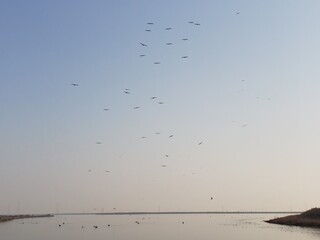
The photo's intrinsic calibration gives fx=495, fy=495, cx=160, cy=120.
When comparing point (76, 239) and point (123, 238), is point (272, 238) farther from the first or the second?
point (76, 239)

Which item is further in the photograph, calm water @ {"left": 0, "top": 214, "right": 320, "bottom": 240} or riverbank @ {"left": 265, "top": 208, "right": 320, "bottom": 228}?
riverbank @ {"left": 265, "top": 208, "right": 320, "bottom": 228}

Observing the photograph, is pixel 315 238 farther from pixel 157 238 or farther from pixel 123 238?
pixel 123 238

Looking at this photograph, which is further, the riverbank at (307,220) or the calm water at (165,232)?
the riverbank at (307,220)

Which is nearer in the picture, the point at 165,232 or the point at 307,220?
the point at 165,232

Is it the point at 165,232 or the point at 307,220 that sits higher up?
the point at 307,220

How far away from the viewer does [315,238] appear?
55.1m

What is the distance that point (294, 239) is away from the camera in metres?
54.5

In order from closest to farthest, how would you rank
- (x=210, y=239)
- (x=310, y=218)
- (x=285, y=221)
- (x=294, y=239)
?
(x=294, y=239), (x=210, y=239), (x=310, y=218), (x=285, y=221)

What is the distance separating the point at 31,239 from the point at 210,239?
2248 cm

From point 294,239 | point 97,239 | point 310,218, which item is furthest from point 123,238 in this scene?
point 310,218

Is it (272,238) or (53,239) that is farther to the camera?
(53,239)

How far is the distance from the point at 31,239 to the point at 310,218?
54972 millimetres

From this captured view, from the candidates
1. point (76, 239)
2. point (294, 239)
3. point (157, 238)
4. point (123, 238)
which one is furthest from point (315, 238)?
point (76, 239)

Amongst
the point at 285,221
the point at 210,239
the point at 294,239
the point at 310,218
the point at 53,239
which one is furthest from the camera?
the point at 285,221
